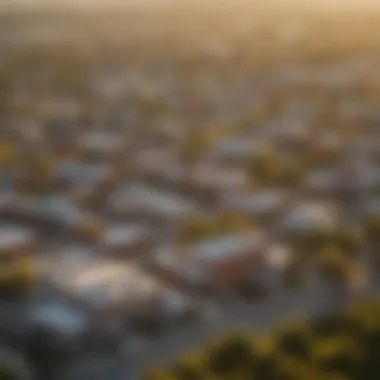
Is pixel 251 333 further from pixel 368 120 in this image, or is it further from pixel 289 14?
pixel 289 14

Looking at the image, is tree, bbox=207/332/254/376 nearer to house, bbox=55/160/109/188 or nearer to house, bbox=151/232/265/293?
house, bbox=151/232/265/293

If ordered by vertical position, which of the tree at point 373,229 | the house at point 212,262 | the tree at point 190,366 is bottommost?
the tree at point 190,366

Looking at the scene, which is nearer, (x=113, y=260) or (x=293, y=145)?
(x=113, y=260)

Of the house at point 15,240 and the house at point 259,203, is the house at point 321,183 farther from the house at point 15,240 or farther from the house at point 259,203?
the house at point 15,240

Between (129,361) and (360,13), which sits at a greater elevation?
(360,13)

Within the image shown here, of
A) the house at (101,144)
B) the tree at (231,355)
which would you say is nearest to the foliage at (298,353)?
the tree at (231,355)

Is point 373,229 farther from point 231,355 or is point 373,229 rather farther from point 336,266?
point 231,355

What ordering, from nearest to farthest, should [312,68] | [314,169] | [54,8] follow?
[314,169], [312,68], [54,8]

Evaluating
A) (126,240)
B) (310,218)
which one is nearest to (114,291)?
(126,240)

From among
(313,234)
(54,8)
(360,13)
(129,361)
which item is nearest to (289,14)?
(360,13)
